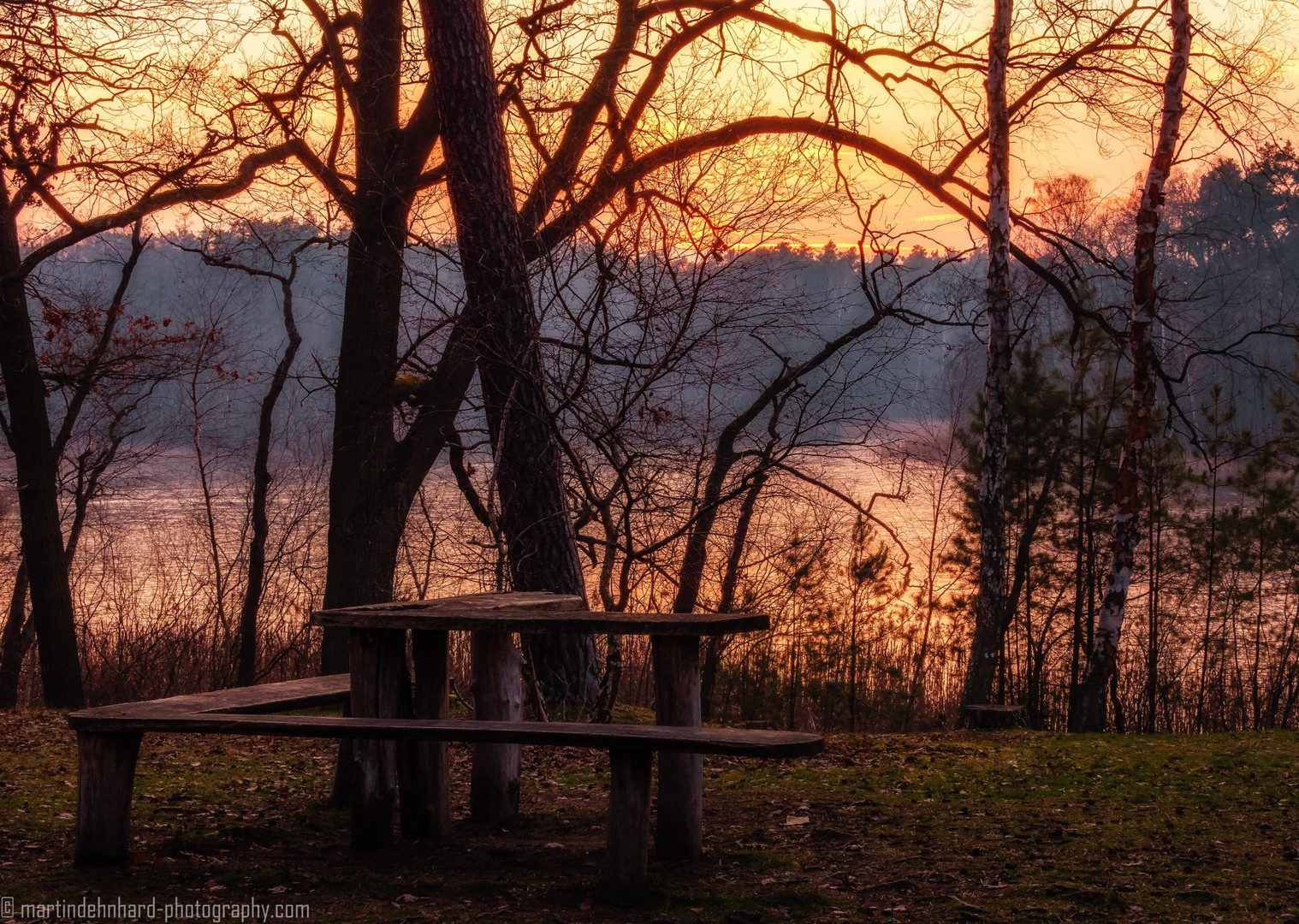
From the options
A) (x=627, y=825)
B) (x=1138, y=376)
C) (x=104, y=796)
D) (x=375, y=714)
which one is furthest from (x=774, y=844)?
(x=1138, y=376)

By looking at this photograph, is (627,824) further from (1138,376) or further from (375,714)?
(1138,376)

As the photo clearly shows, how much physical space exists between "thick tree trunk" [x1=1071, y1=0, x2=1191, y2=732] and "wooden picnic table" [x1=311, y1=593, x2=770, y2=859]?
677cm

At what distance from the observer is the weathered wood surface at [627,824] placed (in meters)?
3.77

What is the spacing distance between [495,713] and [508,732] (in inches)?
40.1

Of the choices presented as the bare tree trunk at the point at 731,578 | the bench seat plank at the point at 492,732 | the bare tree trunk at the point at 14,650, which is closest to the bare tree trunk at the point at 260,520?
the bare tree trunk at the point at 14,650

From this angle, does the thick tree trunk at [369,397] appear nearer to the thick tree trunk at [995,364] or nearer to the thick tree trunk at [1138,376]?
the thick tree trunk at [995,364]

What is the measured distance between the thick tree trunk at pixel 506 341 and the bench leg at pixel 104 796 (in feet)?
11.3

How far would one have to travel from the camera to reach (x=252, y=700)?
4.81 m

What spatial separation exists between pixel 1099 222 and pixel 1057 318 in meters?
13.8

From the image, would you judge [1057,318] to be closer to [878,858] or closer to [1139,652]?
[1139,652]

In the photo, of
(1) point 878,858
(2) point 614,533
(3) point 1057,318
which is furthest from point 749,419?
(3) point 1057,318

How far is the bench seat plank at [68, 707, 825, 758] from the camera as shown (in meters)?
3.58

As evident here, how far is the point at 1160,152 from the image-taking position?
32.7 feet

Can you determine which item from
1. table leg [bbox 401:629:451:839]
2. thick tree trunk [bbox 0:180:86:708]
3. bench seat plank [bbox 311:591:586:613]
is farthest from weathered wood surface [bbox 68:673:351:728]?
thick tree trunk [bbox 0:180:86:708]
